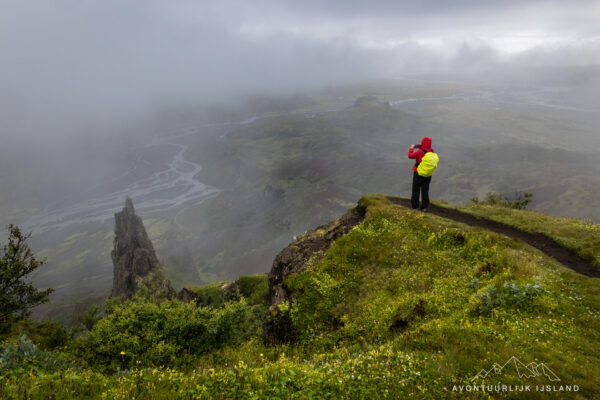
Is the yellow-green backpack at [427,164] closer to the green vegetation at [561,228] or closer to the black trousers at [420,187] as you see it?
the black trousers at [420,187]

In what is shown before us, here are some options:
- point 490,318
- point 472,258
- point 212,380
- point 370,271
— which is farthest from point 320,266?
point 212,380

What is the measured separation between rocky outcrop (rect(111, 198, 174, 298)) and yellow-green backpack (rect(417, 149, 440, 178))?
149 m

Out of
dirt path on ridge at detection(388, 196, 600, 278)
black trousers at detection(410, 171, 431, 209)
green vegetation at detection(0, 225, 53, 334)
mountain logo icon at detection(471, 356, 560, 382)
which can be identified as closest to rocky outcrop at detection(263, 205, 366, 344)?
black trousers at detection(410, 171, 431, 209)

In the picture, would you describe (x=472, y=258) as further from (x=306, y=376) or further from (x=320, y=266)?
(x=306, y=376)

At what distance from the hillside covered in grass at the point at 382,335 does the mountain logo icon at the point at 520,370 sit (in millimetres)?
37

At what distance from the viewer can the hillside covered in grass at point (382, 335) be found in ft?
24.0

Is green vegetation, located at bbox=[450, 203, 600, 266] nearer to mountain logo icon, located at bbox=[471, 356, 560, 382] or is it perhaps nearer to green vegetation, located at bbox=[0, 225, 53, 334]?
mountain logo icon, located at bbox=[471, 356, 560, 382]

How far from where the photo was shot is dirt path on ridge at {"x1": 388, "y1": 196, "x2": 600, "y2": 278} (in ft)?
50.1

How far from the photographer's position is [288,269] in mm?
21859

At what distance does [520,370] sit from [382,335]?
16.5ft

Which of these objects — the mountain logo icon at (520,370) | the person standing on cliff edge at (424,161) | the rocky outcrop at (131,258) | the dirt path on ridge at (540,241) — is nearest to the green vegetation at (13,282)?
the mountain logo icon at (520,370)

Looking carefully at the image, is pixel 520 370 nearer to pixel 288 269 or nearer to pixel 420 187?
pixel 288 269

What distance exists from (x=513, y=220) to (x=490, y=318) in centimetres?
1708

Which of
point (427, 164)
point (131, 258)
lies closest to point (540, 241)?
point (427, 164)
